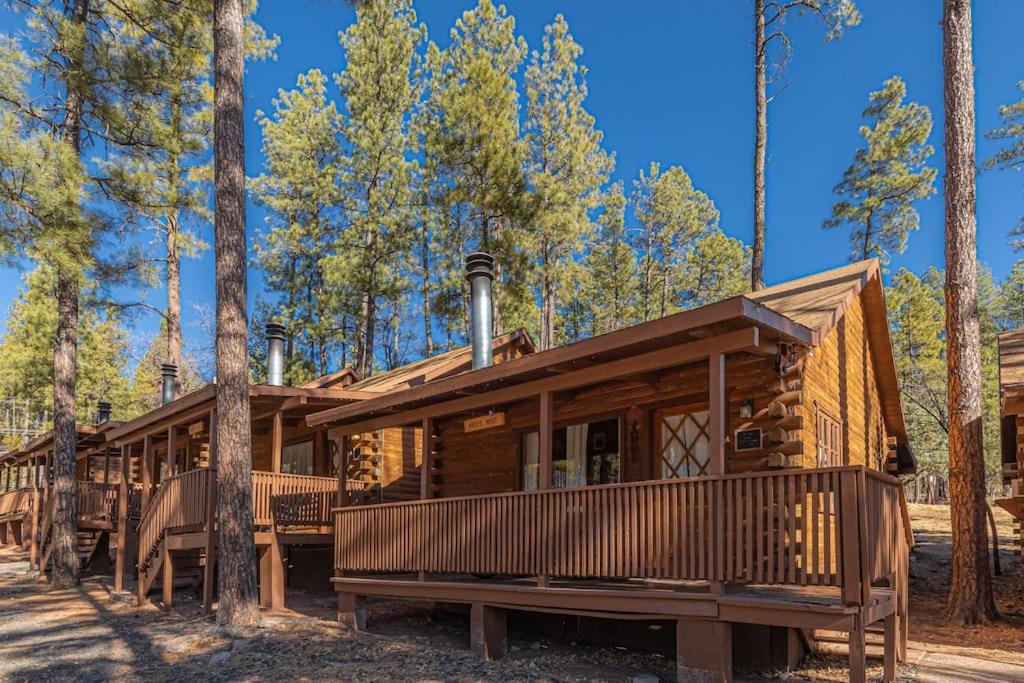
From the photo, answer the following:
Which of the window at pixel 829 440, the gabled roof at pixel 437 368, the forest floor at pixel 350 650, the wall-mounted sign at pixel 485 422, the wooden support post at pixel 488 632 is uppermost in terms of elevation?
the gabled roof at pixel 437 368

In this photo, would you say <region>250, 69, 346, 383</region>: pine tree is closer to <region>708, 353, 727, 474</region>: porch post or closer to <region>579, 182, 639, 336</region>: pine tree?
<region>579, 182, 639, 336</region>: pine tree

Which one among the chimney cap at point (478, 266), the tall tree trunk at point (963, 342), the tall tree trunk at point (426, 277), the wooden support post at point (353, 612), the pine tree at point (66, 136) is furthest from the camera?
the tall tree trunk at point (426, 277)

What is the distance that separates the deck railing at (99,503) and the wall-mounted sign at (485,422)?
38.3 ft

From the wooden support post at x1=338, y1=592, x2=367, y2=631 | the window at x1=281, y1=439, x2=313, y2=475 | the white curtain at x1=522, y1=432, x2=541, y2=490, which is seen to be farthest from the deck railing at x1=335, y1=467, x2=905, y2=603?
the window at x1=281, y1=439, x2=313, y2=475

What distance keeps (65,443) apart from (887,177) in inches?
1050

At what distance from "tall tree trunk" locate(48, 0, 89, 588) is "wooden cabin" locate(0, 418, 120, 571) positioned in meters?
0.50

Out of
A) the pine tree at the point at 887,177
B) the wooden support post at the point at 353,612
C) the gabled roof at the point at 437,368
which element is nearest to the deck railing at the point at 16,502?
the gabled roof at the point at 437,368

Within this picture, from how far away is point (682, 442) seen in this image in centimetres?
1046

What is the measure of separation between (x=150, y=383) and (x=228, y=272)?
37592 mm

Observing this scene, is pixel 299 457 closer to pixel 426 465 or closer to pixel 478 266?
pixel 478 266

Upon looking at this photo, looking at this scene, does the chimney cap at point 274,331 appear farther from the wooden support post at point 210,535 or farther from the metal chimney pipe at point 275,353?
the wooden support post at point 210,535

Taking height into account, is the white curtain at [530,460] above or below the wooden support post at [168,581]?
above

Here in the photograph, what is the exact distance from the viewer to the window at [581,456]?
37.4ft

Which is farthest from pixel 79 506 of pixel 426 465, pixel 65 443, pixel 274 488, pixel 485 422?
pixel 426 465
